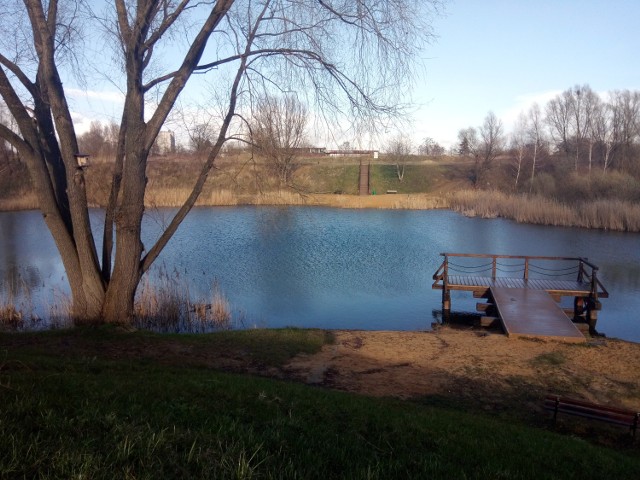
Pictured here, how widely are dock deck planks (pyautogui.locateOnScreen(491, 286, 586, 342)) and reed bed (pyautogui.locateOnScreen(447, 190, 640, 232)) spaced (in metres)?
16.2

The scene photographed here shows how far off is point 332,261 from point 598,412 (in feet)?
44.5

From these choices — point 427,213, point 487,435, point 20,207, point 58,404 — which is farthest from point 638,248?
point 20,207

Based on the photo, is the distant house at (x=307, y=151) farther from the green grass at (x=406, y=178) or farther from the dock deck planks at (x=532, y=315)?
the green grass at (x=406, y=178)

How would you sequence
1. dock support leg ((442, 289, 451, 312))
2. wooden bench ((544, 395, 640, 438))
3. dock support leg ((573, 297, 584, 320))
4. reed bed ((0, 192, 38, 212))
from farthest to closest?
reed bed ((0, 192, 38, 212))
dock support leg ((573, 297, 584, 320))
dock support leg ((442, 289, 451, 312))
wooden bench ((544, 395, 640, 438))

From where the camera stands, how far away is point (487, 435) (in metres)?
5.11

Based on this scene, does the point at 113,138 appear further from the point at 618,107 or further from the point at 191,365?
the point at 618,107

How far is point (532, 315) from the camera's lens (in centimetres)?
1198

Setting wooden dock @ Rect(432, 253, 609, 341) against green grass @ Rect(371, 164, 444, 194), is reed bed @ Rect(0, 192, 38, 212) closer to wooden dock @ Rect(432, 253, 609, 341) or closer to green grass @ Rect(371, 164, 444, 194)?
wooden dock @ Rect(432, 253, 609, 341)

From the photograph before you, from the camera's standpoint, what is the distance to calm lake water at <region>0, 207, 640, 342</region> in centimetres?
1421

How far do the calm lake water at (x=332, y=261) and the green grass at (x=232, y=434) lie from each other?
6.93 m

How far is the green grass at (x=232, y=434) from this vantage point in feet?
9.95

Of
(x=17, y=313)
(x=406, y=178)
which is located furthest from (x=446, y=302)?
(x=406, y=178)

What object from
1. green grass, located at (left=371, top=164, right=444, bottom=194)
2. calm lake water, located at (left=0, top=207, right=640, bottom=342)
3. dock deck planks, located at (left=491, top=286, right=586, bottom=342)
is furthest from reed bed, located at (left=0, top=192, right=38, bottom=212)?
dock deck planks, located at (left=491, top=286, right=586, bottom=342)

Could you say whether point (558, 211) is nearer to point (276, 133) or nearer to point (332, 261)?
point (332, 261)
